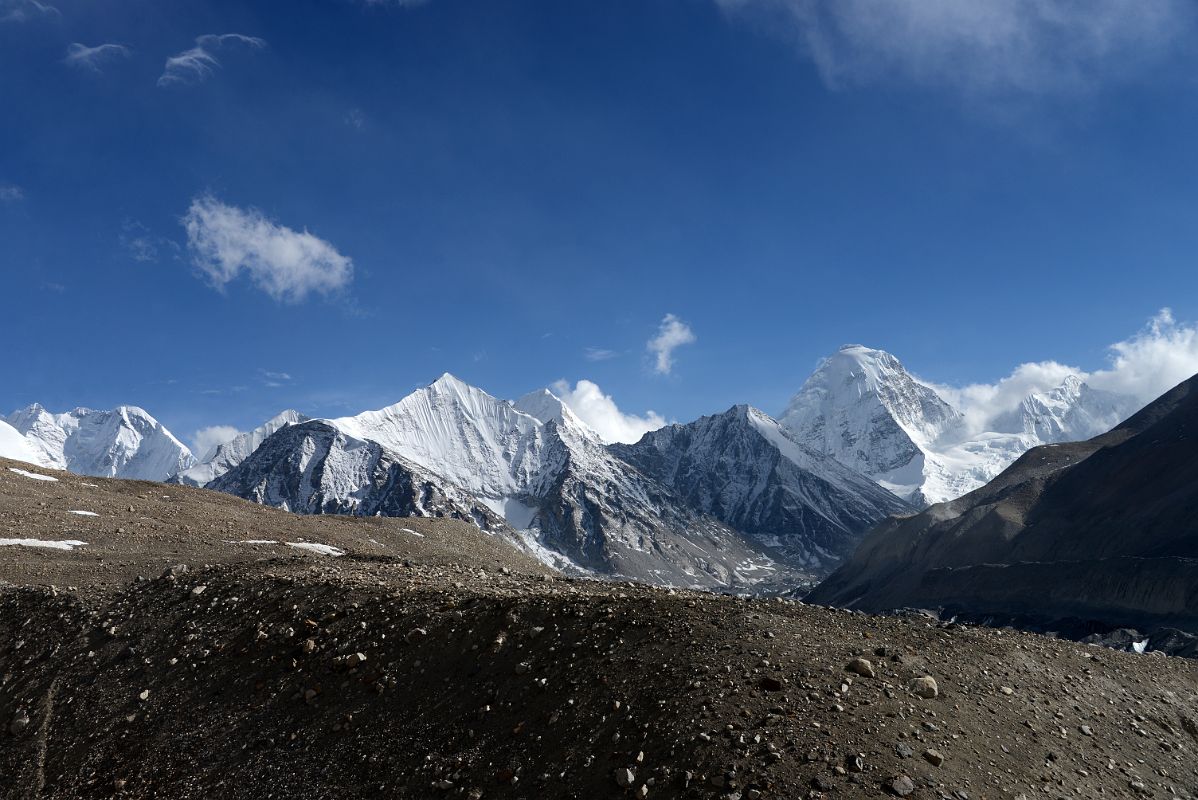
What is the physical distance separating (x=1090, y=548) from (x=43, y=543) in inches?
6740

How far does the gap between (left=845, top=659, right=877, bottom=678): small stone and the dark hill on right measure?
118 m

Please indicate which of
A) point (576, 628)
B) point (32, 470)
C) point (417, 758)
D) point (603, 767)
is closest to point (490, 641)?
point (576, 628)

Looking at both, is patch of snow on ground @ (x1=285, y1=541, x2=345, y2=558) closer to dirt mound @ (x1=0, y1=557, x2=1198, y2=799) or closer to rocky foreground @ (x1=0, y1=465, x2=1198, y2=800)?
rocky foreground @ (x1=0, y1=465, x2=1198, y2=800)

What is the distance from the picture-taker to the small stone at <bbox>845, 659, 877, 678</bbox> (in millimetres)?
15531

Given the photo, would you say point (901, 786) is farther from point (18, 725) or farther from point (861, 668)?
point (18, 725)

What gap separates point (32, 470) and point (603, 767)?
2400 inches

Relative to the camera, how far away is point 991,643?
19.7 m

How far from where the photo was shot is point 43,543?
1315 inches

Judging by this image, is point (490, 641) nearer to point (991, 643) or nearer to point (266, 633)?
point (266, 633)

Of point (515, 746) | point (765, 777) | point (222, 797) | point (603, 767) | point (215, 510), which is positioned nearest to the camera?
point (765, 777)

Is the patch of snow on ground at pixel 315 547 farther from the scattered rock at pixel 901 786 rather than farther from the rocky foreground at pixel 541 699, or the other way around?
the scattered rock at pixel 901 786

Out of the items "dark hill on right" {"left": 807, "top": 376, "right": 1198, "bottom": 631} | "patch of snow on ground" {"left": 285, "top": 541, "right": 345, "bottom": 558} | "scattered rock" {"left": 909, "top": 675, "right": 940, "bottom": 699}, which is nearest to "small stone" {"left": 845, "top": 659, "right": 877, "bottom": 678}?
"scattered rock" {"left": 909, "top": 675, "right": 940, "bottom": 699}

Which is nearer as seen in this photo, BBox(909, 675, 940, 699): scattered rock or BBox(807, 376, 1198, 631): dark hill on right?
BBox(909, 675, 940, 699): scattered rock

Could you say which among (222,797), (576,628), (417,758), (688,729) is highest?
(576,628)
